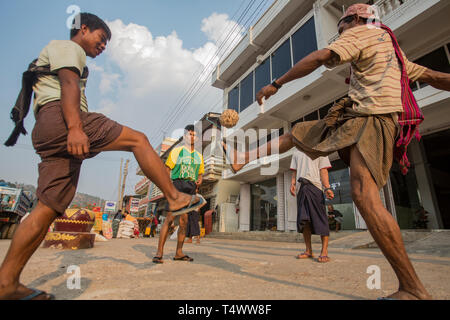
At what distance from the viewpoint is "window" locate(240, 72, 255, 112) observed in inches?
539

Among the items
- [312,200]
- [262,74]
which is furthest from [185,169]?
[262,74]

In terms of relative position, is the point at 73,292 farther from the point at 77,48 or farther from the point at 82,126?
the point at 77,48

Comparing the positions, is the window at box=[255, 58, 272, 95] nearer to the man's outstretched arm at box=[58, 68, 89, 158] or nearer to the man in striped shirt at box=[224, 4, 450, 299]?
the man in striped shirt at box=[224, 4, 450, 299]

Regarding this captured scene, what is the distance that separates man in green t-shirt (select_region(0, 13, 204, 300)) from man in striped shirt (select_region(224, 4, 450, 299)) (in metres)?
1.14

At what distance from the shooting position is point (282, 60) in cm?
1128

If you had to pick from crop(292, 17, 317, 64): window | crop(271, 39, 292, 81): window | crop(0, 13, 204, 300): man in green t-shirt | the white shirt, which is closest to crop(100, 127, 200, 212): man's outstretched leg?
crop(0, 13, 204, 300): man in green t-shirt

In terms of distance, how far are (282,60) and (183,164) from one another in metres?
9.89

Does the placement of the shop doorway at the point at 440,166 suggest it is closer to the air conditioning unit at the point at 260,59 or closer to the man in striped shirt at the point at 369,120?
the air conditioning unit at the point at 260,59

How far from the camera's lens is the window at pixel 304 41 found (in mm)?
9719

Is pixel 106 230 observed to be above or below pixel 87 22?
below

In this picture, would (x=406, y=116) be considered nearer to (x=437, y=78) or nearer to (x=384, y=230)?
(x=437, y=78)

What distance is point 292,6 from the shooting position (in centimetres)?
1062

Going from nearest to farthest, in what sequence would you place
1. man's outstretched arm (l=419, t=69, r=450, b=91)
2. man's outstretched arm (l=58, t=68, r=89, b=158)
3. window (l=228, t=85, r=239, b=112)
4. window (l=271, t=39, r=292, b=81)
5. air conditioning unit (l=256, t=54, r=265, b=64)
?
man's outstretched arm (l=58, t=68, r=89, b=158) → man's outstretched arm (l=419, t=69, r=450, b=91) → window (l=271, t=39, r=292, b=81) → air conditioning unit (l=256, t=54, r=265, b=64) → window (l=228, t=85, r=239, b=112)

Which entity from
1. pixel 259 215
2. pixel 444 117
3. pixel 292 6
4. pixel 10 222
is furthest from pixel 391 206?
pixel 10 222
